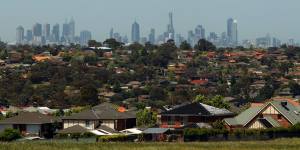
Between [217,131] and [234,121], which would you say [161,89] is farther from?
[217,131]

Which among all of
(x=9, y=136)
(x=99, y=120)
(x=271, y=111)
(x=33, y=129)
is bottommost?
(x=33, y=129)

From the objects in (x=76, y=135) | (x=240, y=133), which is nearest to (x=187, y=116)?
(x=76, y=135)

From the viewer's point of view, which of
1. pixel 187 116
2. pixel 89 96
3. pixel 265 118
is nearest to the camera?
pixel 265 118

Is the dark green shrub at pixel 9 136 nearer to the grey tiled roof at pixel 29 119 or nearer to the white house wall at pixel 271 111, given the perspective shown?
the grey tiled roof at pixel 29 119

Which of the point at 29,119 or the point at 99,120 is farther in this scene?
the point at 99,120

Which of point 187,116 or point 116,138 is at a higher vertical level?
point 187,116

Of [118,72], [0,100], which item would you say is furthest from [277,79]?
[0,100]

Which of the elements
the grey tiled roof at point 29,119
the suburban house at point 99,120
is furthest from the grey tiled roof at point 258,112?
the grey tiled roof at point 29,119

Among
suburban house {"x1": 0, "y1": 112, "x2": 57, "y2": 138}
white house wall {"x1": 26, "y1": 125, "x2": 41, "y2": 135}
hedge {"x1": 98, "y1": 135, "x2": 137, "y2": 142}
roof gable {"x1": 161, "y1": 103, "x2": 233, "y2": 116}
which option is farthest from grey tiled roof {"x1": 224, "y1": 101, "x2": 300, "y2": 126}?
white house wall {"x1": 26, "y1": 125, "x2": 41, "y2": 135}

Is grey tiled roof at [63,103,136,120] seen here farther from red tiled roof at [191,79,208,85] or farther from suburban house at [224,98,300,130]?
red tiled roof at [191,79,208,85]

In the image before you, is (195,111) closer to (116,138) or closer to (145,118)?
(145,118)

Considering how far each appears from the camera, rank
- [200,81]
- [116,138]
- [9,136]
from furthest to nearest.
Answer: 1. [200,81]
2. [9,136]
3. [116,138]
